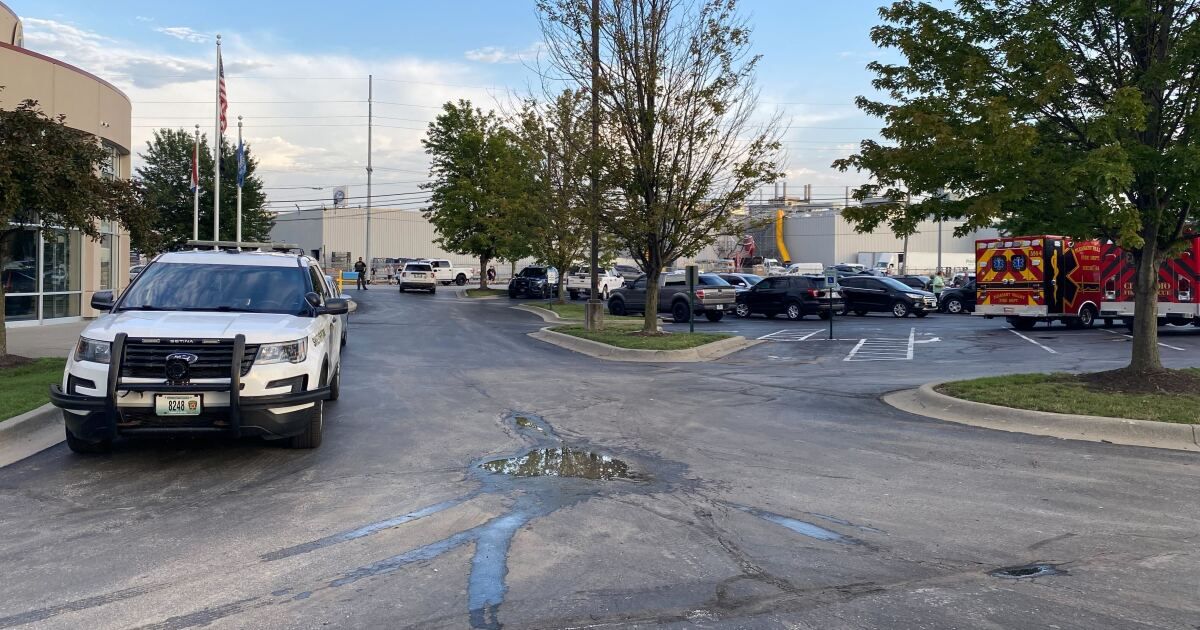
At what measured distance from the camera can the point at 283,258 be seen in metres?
10.7

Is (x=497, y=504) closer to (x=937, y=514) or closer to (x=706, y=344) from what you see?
(x=937, y=514)

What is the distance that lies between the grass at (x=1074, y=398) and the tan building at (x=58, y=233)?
19.0 m

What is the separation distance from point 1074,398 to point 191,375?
32.0 ft

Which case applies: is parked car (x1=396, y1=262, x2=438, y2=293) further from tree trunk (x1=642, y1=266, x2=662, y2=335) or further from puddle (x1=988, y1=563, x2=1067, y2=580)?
puddle (x1=988, y1=563, x2=1067, y2=580)

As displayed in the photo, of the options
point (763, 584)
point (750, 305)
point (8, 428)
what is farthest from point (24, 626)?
point (750, 305)

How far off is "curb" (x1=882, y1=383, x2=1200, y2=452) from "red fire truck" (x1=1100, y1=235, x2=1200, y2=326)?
16231mm

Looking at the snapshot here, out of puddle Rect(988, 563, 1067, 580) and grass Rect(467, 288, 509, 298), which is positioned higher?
grass Rect(467, 288, 509, 298)

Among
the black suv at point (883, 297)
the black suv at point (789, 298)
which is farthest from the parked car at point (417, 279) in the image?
the black suv at point (883, 297)

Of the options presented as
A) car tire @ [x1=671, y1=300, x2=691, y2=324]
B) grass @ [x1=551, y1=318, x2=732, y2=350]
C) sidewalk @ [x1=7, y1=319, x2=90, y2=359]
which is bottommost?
sidewalk @ [x1=7, y1=319, x2=90, y2=359]

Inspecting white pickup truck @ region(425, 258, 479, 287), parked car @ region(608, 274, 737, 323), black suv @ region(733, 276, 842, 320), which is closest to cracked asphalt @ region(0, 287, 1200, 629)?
parked car @ region(608, 274, 737, 323)

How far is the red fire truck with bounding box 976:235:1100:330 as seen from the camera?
2822 cm

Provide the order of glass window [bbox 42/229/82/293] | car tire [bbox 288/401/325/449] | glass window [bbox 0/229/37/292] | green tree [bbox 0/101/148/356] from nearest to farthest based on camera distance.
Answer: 1. car tire [bbox 288/401/325/449]
2. green tree [bbox 0/101/148/356]
3. glass window [bbox 0/229/37/292]
4. glass window [bbox 42/229/82/293]

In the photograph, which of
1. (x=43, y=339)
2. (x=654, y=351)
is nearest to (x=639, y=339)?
(x=654, y=351)

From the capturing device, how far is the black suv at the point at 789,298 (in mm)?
34250
